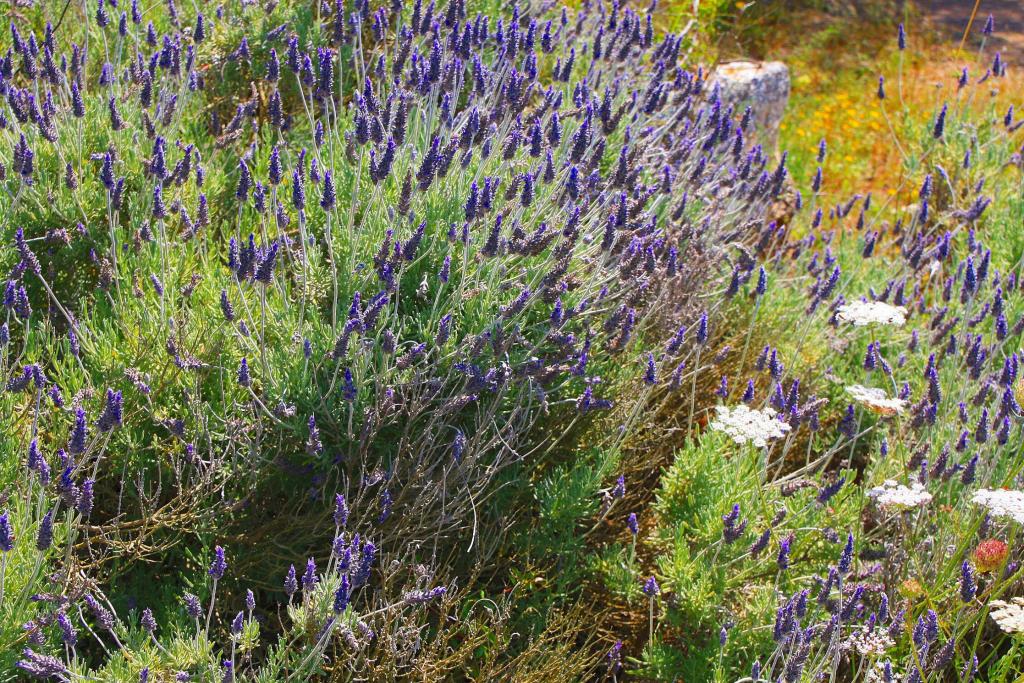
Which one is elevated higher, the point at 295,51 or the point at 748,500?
the point at 295,51

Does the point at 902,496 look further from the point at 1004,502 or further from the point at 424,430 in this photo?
the point at 424,430

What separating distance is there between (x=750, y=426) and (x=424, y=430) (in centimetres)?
87

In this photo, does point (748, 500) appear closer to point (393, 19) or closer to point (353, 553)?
point (353, 553)

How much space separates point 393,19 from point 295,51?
117 cm

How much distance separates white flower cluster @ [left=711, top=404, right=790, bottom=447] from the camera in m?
2.63

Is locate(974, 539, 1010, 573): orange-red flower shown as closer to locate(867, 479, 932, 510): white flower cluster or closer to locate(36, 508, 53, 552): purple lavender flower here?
locate(867, 479, 932, 510): white flower cluster

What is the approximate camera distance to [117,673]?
2033 mm

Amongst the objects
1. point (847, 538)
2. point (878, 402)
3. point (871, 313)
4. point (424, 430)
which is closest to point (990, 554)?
point (847, 538)

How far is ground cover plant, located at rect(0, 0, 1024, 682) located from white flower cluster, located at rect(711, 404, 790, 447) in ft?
0.05

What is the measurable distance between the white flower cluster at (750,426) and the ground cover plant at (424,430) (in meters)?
0.01

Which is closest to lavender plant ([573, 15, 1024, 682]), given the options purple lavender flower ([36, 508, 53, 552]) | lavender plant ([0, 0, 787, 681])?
lavender plant ([0, 0, 787, 681])

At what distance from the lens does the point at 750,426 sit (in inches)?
106

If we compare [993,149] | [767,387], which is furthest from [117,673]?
[993,149]

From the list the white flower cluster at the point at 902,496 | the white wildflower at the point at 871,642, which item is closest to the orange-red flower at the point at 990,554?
the white flower cluster at the point at 902,496
